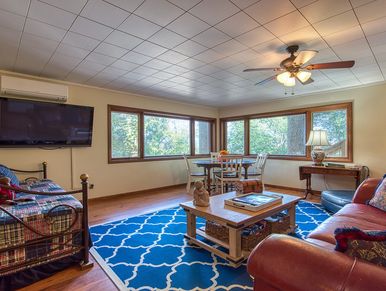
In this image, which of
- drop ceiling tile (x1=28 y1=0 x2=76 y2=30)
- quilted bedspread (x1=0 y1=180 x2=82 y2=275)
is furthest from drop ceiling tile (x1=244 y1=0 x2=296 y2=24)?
quilted bedspread (x1=0 y1=180 x2=82 y2=275)

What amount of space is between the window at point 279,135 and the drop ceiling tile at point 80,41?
174 inches

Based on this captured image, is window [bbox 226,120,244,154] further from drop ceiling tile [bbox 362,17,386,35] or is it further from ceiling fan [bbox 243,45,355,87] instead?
drop ceiling tile [bbox 362,17,386,35]

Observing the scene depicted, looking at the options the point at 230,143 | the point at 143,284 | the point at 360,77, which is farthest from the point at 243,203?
the point at 230,143

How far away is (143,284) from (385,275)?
1597 mm

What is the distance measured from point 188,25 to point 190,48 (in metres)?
0.49

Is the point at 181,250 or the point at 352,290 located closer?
the point at 352,290

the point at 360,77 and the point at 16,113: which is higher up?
the point at 360,77

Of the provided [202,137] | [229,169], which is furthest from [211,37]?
[202,137]

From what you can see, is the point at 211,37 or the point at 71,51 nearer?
the point at 211,37

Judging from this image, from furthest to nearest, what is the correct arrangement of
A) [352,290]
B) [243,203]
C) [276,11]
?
[243,203]
[276,11]
[352,290]

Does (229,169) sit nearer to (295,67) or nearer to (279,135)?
(279,135)

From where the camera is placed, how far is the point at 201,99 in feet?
17.8

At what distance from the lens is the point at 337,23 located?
80.7 inches

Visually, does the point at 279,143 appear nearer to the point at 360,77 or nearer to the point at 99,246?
the point at 360,77
